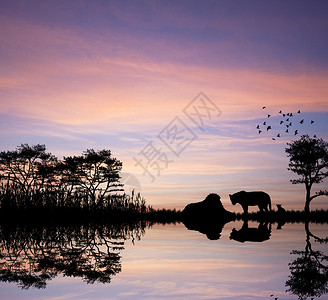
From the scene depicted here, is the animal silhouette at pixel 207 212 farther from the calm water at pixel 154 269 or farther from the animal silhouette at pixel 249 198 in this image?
the calm water at pixel 154 269

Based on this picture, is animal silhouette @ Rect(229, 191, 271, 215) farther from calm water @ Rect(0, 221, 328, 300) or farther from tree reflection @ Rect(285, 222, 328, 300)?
tree reflection @ Rect(285, 222, 328, 300)

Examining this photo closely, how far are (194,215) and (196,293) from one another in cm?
2806

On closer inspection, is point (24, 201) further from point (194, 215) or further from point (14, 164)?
point (14, 164)

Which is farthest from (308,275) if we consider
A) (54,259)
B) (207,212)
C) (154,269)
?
(207,212)

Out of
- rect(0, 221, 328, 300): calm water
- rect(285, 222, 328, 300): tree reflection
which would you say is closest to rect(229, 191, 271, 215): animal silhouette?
rect(0, 221, 328, 300): calm water

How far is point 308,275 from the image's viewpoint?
886 cm

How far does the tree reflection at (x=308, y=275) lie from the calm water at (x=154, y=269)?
0.07ft

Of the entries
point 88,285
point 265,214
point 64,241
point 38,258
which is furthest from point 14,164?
point 88,285

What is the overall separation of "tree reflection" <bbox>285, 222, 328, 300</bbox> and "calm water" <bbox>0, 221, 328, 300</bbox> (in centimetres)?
2

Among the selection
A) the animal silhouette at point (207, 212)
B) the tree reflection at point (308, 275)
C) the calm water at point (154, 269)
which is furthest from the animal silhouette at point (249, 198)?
the tree reflection at point (308, 275)

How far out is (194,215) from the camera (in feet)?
115

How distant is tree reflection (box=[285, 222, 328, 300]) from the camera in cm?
748

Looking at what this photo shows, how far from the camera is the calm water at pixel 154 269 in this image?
7.44 m

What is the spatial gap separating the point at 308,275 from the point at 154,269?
326 cm
